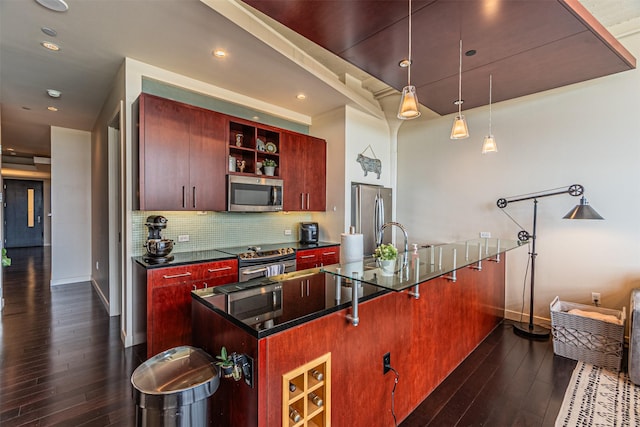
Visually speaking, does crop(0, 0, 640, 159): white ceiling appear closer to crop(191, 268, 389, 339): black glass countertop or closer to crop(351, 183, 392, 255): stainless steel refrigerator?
crop(351, 183, 392, 255): stainless steel refrigerator

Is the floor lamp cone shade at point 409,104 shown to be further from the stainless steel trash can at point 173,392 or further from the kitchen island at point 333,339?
the stainless steel trash can at point 173,392

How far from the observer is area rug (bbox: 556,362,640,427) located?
76.8 inches

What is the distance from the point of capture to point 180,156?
9.91 ft

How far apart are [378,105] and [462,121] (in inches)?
102

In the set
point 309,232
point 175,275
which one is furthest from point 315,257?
point 175,275

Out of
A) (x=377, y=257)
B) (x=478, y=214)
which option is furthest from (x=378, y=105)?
(x=377, y=257)

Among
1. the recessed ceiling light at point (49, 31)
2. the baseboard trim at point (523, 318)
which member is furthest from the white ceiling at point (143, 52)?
the baseboard trim at point (523, 318)

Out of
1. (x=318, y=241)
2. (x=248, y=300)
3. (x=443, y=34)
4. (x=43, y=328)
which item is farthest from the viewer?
(x=318, y=241)

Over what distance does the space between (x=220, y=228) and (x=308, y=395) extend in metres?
2.73

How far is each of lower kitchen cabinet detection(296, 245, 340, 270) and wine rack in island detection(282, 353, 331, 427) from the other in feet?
7.68

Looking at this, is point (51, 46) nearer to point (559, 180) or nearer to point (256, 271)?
point (256, 271)

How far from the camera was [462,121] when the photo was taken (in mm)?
2490

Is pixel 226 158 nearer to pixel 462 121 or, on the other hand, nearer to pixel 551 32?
pixel 462 121

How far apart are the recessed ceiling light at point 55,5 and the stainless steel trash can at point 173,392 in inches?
103
